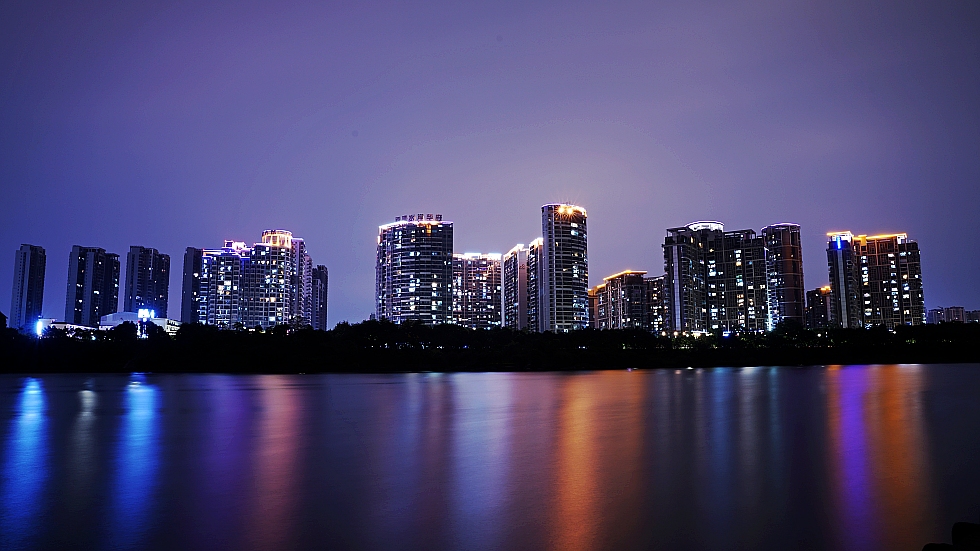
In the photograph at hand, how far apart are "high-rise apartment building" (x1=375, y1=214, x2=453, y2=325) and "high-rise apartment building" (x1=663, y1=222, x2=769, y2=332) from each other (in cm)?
4621

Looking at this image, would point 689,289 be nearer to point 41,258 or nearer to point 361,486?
point 361,486

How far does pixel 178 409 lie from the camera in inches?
1011

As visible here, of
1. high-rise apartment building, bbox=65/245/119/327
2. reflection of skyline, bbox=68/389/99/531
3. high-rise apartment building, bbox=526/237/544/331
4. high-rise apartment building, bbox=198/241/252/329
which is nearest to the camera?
reflection of skyline, bbox=68/389/99/531

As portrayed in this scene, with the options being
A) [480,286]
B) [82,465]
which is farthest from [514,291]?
[82,465]

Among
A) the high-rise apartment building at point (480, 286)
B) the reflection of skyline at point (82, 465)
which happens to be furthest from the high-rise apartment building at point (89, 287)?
the reflection of skyline at point (82, 465)

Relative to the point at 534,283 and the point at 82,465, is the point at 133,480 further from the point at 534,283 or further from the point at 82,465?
the point at 534,283

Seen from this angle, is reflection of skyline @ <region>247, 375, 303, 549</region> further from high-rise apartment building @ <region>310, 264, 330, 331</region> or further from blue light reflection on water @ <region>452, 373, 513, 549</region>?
high-rise apartment building @ <region>310, 264, 330, 331</region>

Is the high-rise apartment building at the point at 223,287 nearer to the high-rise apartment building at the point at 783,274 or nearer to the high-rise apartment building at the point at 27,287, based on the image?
the high-rise apartment building at the point at 27,287

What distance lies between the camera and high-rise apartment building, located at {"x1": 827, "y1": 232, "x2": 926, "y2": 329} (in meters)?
133

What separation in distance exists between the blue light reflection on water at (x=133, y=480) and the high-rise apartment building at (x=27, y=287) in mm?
156156

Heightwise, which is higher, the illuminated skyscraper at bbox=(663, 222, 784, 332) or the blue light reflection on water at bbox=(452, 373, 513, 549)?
the illuminated skyscraper at bbox=(663, 222, 784, 332)

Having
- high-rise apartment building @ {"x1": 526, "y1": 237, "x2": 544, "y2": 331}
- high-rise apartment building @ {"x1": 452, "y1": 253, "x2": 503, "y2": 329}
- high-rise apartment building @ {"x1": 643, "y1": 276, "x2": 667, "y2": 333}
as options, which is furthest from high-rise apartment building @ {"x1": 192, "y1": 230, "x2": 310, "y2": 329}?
high-rise apartment building @ {"x1": 643, "y1": 276, "x2": 667, "y2": 333}

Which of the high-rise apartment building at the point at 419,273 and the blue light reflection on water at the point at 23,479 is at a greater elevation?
the high-rise apartment building at the point at 419,273

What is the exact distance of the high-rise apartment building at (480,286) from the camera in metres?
167
